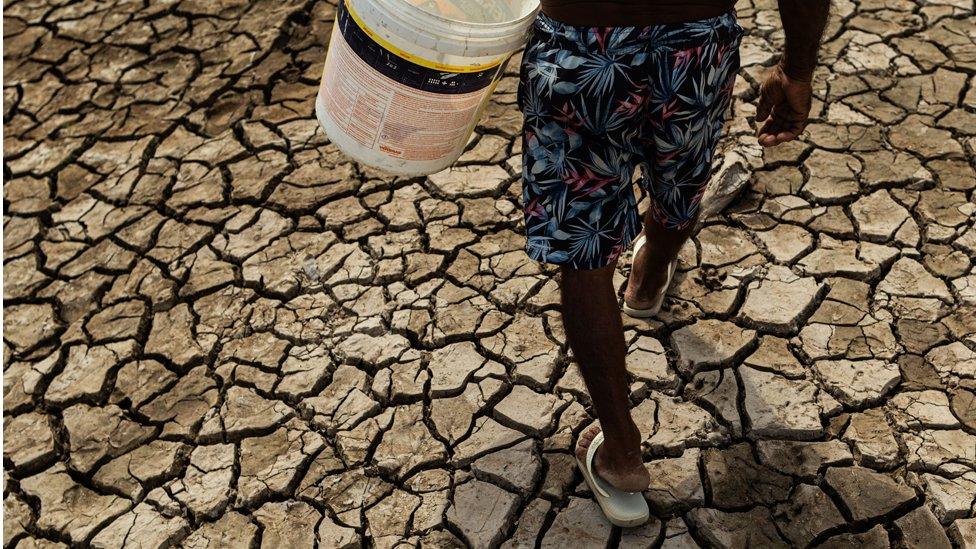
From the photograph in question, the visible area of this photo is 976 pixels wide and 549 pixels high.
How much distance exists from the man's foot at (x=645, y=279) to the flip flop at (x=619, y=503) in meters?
0.58

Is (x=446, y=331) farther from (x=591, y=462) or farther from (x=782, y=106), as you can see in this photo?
(x=782, y=106)

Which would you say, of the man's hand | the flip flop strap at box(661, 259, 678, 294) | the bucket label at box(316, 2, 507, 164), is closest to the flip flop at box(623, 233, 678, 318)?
the flip flop strap at box(661, 259, 678, 294)

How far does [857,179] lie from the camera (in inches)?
126

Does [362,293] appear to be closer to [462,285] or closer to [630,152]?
[462,285]

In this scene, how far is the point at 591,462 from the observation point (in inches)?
92.9

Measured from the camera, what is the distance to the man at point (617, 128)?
5.81 feet

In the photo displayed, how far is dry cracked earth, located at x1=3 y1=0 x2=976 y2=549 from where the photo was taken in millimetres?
2441

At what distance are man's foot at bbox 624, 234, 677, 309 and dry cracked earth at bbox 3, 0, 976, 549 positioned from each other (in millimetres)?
84

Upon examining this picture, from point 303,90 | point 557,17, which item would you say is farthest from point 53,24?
point 557,17

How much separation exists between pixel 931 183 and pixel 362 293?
Result: 196 centimetres

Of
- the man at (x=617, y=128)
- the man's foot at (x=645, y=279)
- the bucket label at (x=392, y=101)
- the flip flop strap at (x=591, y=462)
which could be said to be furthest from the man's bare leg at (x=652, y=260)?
the bucket label at (x=392, y=101)

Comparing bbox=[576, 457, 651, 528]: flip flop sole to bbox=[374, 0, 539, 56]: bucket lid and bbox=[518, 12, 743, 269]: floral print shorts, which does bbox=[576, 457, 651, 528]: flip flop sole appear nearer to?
bbox=[518, 12, 743, 269]: floral print shorts

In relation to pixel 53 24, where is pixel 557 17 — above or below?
above

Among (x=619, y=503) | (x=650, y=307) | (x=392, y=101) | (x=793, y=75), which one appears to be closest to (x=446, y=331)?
(x=650, y=307)
